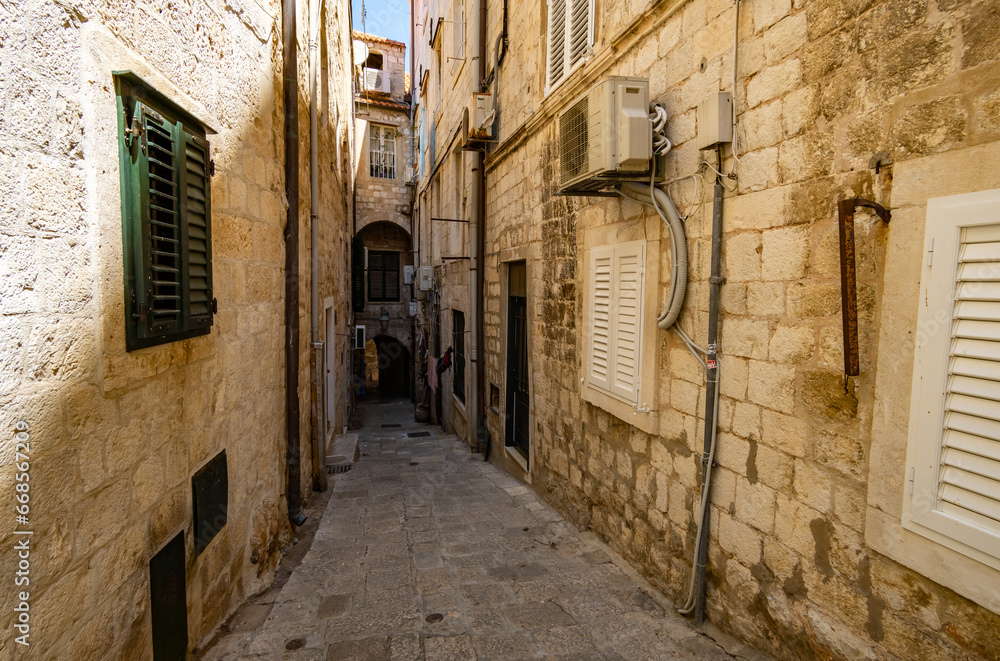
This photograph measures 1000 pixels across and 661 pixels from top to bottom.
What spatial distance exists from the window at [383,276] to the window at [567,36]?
49.4 feet

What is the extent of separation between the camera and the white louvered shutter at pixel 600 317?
4219 mm

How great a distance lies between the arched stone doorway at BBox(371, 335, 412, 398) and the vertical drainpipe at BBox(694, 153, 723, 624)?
60.0 feet

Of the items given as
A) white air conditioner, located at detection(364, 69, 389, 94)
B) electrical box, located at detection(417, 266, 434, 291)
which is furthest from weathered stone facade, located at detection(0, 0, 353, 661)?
white air conditioner, located at detection(364, 69, 389, 94)

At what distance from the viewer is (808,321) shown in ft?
8.07

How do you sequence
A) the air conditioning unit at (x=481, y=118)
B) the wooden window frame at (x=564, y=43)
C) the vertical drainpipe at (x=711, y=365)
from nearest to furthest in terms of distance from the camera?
the vertical drainpipe at (x=711, y=365) < the wooden window frame at (x=564, y=43) < the air conditioning unit at (x=481, y=118)

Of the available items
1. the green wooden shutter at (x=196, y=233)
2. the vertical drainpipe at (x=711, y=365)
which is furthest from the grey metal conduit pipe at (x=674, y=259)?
the green wooden shutter at (x=196, y=233)

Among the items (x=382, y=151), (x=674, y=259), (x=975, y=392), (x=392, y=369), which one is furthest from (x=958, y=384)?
(x=392, y=369)

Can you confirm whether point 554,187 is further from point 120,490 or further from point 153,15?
point 120,490

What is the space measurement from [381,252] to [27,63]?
60.7 ft

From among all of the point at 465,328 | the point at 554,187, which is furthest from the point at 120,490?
the point at 465,328

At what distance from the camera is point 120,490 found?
2.12 metres

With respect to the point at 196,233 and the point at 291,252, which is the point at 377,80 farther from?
the point at 196,233

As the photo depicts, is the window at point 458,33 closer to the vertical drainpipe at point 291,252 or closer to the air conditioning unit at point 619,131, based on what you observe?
the vertical drainpipe at point 291,252

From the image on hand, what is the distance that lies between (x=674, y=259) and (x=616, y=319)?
88 cm
